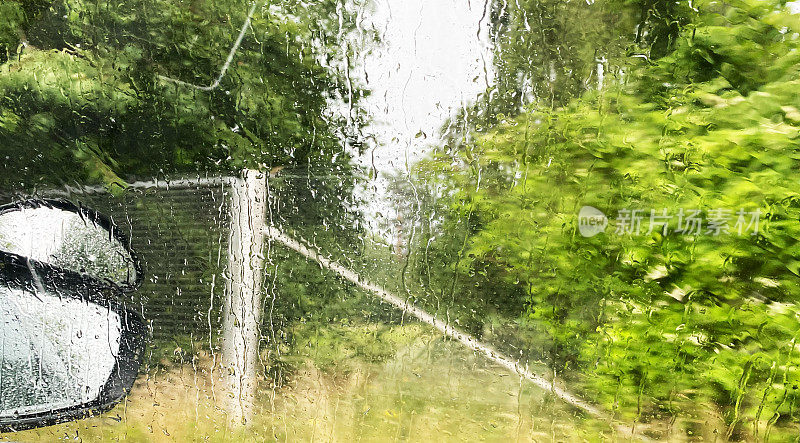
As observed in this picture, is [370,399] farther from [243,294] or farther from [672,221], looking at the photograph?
[672,221]

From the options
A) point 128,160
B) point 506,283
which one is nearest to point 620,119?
point 506,283

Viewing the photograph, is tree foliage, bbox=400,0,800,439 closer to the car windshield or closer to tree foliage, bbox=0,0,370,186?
the car windshield

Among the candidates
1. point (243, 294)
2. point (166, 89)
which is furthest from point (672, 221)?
point (166, 89)

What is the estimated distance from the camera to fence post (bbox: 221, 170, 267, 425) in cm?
135

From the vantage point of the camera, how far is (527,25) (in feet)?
3.71

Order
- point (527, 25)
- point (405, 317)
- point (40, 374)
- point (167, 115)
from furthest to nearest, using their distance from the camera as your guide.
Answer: point (40, 374) < point (167, 115) < point (405, 317) < point (527, 25)

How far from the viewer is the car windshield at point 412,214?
1003 mm

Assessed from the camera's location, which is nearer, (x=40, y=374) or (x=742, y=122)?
(x=742, y=122)

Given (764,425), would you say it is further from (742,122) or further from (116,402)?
(116,402)

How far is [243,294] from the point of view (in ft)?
4.48

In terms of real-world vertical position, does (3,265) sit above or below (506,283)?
below

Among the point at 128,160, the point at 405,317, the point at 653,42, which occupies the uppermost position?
the point at 653,42

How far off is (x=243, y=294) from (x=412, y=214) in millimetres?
511

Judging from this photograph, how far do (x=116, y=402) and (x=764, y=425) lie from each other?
5.32ft
